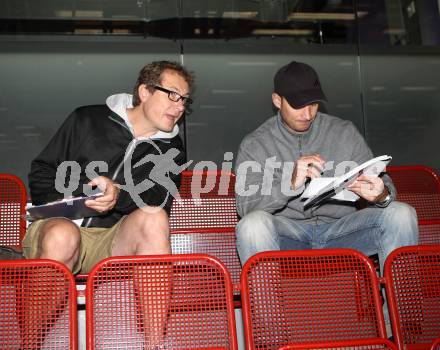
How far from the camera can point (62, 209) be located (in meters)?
2.19

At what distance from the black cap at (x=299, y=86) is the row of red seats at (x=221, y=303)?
2.83 ft

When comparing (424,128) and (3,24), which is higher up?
(3,24)

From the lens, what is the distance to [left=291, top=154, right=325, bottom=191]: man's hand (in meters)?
2.41

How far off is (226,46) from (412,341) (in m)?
3.75

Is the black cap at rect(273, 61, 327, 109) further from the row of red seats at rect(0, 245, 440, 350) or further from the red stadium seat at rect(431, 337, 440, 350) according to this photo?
the red stadium seat at rect(431, 337, 440, 350)

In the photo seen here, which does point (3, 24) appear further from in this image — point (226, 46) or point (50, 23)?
point (226, 46)

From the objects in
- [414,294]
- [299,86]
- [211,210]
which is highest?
[299,86]

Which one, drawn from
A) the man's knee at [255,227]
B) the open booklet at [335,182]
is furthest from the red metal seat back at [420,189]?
the man's knee at [255,227]

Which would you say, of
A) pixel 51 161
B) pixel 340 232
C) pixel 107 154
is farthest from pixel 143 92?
pixel 340 232

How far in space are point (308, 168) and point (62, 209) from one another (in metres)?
1.01

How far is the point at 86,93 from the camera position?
16.6 ft

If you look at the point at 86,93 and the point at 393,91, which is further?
the point at 393,91

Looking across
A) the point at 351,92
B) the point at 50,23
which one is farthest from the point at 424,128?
the point at 50,23

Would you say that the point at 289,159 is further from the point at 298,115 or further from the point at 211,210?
the point at 211,210
